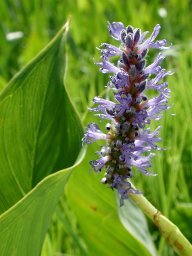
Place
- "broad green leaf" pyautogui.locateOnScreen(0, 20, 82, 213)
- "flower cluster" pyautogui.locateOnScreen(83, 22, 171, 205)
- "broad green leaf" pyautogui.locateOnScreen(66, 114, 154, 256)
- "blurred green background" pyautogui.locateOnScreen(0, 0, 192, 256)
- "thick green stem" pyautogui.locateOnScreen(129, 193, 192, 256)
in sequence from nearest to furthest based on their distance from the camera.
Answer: "flower cluster" pyautogui.locateOnScreen(83, 22, 171, 205), "thick green stem" pyautogui.locateOnScreen(129, 193, 192, 256), "broad green leaf" pyautogui.locateOnScreen(0, 20, 82, 213), "broad green leaf" pyautogui.locateOnScreen(66, 114, 154, 256), "blurred green background" pyautogui.locateOnScreen(0, 0, 192, 256)

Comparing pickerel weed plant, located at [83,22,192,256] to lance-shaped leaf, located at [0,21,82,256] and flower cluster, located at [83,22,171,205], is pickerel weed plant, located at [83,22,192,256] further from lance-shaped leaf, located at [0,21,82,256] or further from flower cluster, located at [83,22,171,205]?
lance-shaped leaf, located at [0,21,82,256]

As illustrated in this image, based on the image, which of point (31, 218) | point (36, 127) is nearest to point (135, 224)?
point (36, 127)

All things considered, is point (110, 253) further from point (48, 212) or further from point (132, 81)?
point (132, 81)

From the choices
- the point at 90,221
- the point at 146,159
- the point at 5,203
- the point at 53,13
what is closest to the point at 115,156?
the point at 146,159

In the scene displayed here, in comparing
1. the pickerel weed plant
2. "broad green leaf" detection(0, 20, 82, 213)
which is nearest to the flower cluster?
the pickerel weed plant

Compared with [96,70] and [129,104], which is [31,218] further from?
[96,70]

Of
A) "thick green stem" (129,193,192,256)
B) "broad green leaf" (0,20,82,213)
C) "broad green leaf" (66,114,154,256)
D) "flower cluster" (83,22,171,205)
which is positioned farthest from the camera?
"broad green leaf" (66,114,154,256)

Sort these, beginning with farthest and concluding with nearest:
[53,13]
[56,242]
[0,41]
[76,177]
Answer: [53,13] → [0,41] → [56,242] → [76,177]

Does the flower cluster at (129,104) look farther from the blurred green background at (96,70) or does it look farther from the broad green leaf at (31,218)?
the blurred green background at (96,70)
